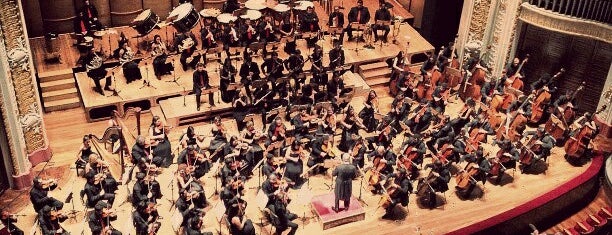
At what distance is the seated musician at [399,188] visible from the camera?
12123mm

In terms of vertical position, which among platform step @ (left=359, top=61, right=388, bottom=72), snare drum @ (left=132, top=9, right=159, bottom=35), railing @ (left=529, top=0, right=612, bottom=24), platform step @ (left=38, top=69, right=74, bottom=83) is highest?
railing @ (left=529, top=0, right=612, bottom=24)

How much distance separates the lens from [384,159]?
1267 cm

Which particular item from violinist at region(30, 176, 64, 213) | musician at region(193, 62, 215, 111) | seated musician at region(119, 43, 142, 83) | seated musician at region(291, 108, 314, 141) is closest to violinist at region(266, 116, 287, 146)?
seated musician at region(291, 108, 314, 141)

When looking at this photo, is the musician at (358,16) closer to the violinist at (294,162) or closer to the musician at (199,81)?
the musician at (199,81)

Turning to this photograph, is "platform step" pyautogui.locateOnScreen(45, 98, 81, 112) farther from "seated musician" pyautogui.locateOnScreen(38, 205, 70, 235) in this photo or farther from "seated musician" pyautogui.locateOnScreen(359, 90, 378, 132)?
"seated musician" pyautogui.locateOnScreen(359, 90, 378, 132)

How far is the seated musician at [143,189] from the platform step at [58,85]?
462cm

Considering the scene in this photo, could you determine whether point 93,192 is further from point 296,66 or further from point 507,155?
point 507,155

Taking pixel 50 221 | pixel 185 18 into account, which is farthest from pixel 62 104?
pixel 50 221

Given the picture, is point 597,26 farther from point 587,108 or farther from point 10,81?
point 10,81

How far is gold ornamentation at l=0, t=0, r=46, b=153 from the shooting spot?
1175 cm

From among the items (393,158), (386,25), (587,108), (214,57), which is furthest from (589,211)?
(214,57)

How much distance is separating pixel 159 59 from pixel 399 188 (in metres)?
6.36

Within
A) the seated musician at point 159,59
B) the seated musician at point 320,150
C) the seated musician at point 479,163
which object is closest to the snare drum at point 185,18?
the seated musician at point 159,59

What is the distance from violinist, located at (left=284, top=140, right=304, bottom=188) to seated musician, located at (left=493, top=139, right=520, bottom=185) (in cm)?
368
